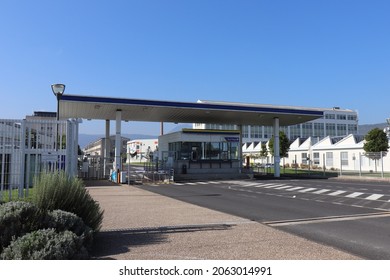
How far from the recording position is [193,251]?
6.31 meters

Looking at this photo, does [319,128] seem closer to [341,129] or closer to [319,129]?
[319,129]

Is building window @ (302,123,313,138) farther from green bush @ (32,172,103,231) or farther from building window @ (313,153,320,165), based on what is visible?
green bush @ (32,172,103,231)

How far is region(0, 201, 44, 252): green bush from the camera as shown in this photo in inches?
223

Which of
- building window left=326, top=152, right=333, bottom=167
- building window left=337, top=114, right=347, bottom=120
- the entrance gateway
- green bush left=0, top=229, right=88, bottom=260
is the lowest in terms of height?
green bush left=0, top=229, right=88, bottom=260

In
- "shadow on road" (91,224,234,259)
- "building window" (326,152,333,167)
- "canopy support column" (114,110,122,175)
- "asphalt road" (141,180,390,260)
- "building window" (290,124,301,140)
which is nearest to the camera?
"shadow on road" (91,224,234,259)

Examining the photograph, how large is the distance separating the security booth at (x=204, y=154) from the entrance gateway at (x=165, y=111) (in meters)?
1.74

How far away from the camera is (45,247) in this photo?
514 centimetres

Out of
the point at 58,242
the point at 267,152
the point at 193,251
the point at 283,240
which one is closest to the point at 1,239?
the point at 58,242

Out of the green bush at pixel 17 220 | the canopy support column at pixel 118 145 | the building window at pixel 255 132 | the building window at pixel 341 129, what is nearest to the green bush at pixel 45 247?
the green bush at pixel 17 220

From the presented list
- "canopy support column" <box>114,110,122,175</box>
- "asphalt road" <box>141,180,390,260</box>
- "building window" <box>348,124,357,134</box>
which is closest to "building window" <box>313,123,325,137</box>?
"building window" <box>348,124,357,134</box>

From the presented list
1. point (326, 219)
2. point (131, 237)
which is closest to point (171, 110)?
point (326, 219)

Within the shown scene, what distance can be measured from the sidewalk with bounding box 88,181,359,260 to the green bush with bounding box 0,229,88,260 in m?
0.70

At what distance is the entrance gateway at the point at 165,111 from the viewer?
1137 inches

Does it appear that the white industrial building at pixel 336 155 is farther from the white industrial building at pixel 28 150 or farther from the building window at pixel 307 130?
the building window at pixel 307 130
